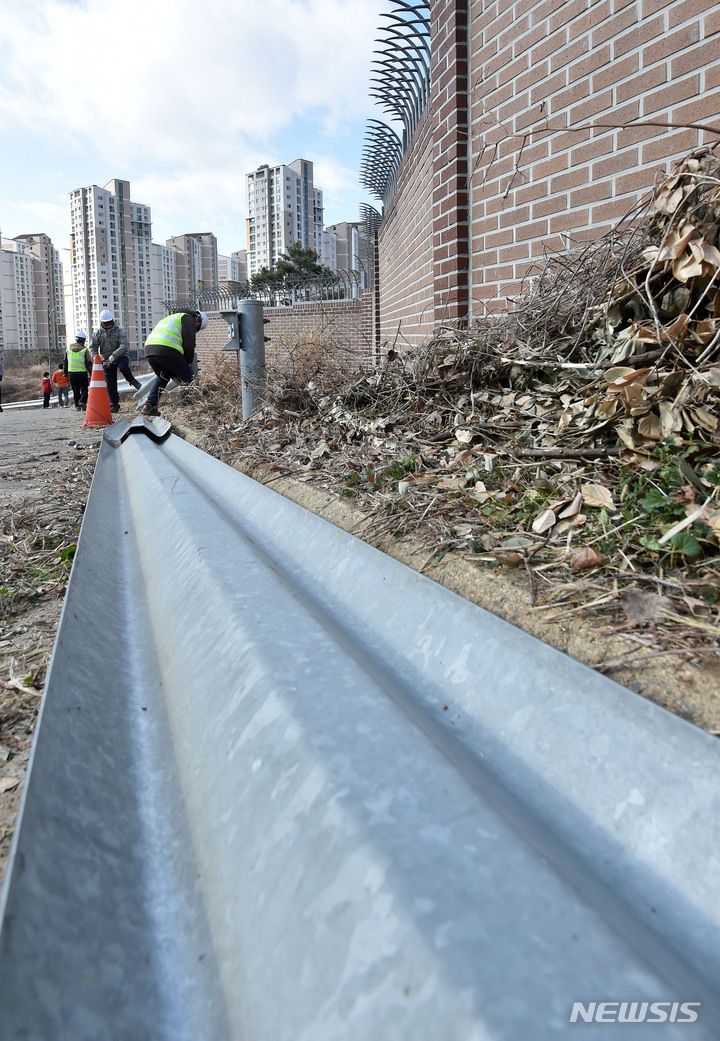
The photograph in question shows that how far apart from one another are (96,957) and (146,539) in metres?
1.75

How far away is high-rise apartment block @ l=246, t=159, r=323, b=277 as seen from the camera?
69.0m

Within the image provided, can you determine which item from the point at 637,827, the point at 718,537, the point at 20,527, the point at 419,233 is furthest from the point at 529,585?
the point at 419,233

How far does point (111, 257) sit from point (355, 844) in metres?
67.3

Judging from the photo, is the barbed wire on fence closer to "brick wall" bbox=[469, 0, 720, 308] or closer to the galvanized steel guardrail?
"brick wall" bbox=[469, 0, 720, 308]

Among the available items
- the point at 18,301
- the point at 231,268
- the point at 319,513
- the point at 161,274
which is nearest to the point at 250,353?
the point at 319,513

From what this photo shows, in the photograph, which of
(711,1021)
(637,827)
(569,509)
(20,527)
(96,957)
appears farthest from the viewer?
(20,527)

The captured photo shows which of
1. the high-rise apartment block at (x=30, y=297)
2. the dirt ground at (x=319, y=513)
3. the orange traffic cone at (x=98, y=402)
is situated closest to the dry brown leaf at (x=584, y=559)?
the dirt ground at (x=319, y=513)

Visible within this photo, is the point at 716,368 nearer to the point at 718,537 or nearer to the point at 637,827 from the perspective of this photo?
the point at 718,537

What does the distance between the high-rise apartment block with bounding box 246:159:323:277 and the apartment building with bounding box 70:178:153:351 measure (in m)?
12.7

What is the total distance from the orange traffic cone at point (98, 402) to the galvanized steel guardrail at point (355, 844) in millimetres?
8757

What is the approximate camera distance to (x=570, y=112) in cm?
328

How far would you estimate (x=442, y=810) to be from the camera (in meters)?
0.74

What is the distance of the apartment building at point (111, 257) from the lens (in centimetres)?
5694

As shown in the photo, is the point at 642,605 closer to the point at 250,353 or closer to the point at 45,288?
the point at 250,353
